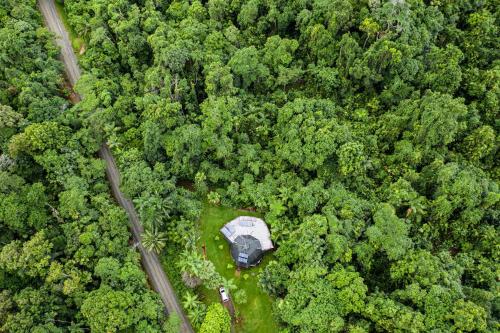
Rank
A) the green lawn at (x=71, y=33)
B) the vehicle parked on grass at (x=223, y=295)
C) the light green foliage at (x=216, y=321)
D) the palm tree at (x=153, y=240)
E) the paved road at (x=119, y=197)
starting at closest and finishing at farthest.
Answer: the light green foliage at (x=216, y=321) → the vehicle parked on grass at (x=223, y=295) → the paved road at (x=119, y=197) → the palm tree at (x=153, y=240) → the green lawn at (x=71, y=33)

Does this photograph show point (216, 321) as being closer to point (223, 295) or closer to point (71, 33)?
point (223, 295)

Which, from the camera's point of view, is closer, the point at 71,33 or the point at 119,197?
the point at 119,197

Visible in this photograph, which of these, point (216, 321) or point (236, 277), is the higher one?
point (216, 321)

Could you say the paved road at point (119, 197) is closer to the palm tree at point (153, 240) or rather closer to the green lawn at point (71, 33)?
the green lawn at point (71, 33)

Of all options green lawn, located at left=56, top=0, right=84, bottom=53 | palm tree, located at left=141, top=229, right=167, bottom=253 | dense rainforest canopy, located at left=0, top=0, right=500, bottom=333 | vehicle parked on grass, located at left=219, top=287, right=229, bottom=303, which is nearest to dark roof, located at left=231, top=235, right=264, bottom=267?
dense rainforest canopy, located at left=0, top=0, right=500, bottom=333

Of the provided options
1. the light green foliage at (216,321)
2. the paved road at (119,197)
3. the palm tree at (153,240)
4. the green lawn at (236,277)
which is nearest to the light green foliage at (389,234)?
the green lawn at (236,277)

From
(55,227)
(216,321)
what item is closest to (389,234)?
(216,321)

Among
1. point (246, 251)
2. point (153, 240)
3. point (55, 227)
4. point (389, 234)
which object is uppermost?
point (55, 227)
